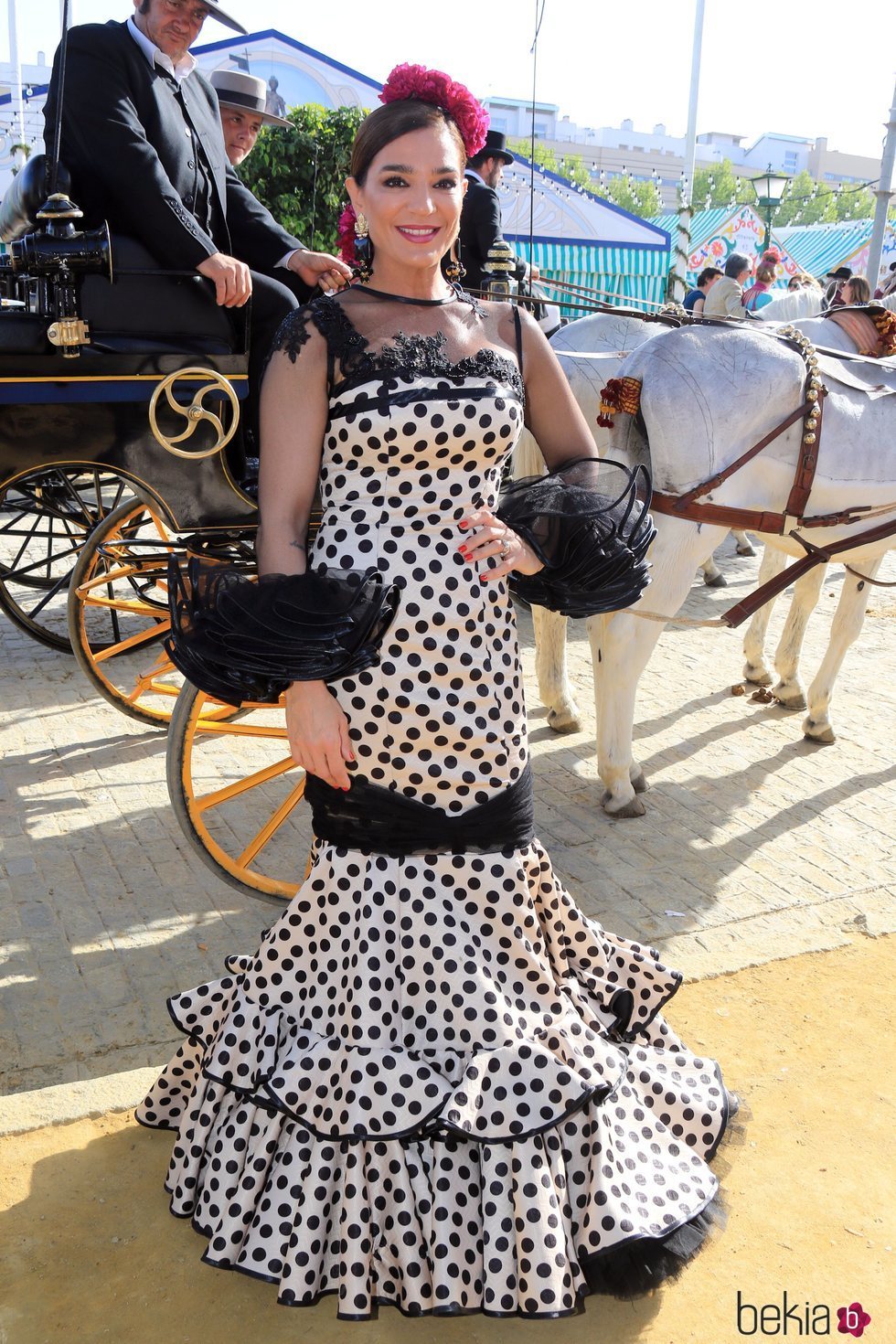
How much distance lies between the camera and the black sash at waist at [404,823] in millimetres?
2348

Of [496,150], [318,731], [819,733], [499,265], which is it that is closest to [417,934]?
[318,731]

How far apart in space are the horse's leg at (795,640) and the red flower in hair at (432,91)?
13.7ft

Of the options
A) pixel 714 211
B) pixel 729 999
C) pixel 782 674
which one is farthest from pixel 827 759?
pixel 714 211

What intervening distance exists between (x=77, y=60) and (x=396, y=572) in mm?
2818

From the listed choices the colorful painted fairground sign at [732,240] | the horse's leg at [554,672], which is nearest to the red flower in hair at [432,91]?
the horse's leg at [554,672]

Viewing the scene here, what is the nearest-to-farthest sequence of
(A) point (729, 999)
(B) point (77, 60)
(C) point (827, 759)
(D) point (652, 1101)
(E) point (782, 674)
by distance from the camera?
(D) point (652, 1101) < (A) point (729, 999) < (B) point (77, 60) < (C) point (827, 759) < (E) point (782, 674)

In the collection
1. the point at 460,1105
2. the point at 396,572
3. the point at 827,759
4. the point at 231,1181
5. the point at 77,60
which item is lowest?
the point at 827,759

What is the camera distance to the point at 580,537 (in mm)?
2428

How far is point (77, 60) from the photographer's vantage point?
388 cm

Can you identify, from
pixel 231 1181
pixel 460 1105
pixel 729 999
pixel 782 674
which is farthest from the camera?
pixel 782 674

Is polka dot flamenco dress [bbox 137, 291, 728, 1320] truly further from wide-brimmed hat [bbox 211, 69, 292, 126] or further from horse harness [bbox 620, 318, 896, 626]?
wide-brimmed hat [bbox 211, 69, 292, 126]

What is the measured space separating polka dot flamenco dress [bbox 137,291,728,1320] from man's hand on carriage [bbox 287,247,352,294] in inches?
81.7

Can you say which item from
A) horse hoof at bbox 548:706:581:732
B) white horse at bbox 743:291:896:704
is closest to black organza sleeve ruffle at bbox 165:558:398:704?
horse hoof at bbox 548:706:581:732

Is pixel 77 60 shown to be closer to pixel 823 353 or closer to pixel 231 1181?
pixel 823 353
